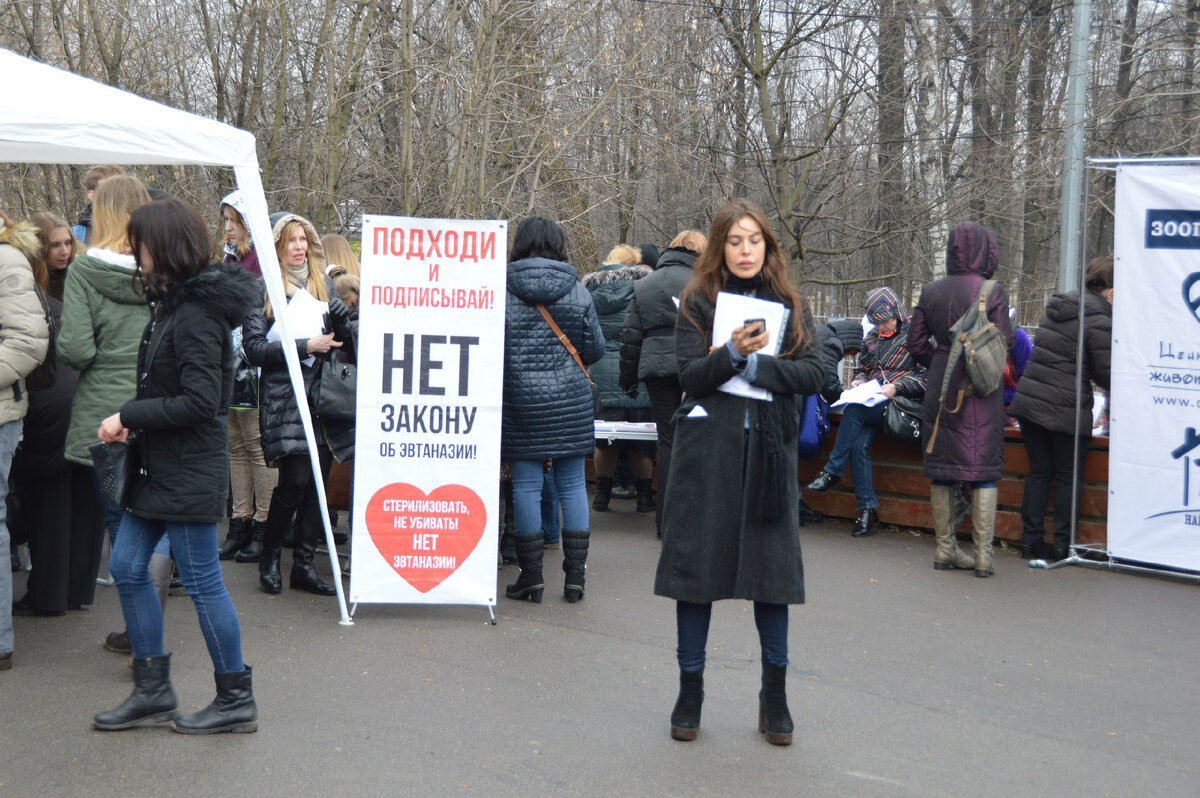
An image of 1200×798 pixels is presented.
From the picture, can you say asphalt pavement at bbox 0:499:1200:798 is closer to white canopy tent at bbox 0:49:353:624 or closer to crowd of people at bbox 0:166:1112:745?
crowd of people at bbox 0:166:1112:745

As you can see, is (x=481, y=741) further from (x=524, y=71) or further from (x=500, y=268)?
(x=524, y=71)

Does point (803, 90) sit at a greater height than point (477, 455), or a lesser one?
greater

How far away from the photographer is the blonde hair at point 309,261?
21.9 ft

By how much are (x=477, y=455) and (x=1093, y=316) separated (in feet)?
13.7

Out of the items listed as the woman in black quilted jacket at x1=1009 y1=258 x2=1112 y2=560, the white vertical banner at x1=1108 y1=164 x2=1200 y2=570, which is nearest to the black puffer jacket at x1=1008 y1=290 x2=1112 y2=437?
the woman in black quilted jacket at x1=1009 y1=258 x2=1112 y2=560

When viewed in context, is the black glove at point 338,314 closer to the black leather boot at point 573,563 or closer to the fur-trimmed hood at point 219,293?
the black leather boot at point 573,563

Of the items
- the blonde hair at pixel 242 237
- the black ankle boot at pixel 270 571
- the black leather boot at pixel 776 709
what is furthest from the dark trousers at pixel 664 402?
the black leather boot at pixel 776 709

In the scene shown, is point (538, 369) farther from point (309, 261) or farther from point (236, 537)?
point (236, 537)

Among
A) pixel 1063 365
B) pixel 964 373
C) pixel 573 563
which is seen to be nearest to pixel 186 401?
pixel 573 563

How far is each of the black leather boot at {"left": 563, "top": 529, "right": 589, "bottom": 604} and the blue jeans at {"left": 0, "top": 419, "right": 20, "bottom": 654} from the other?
2.72 m

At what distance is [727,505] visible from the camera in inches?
174

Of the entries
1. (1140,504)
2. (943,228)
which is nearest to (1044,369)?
(1140,504)

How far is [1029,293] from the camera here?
2158 cm

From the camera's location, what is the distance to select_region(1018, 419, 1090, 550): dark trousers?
26.3 feet
